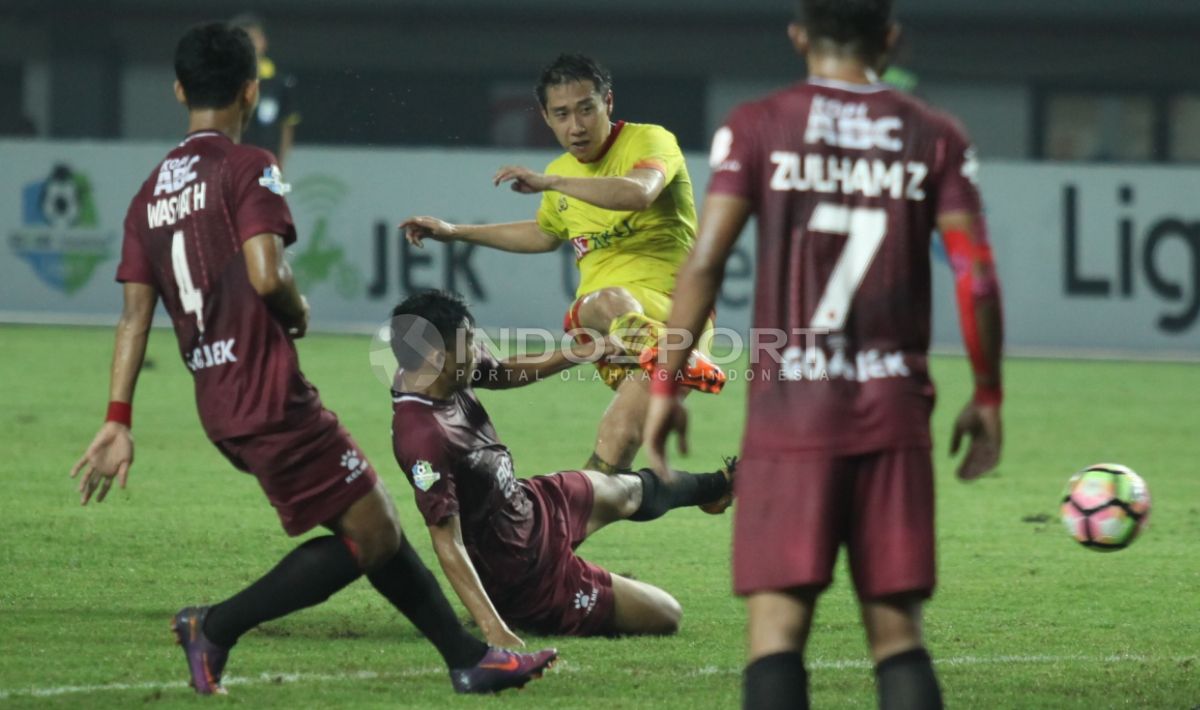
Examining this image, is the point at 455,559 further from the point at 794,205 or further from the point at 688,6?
the point at 688,6

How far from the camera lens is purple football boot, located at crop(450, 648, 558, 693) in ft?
16.1

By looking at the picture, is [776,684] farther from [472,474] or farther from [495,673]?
[472,474]

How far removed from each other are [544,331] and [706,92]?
8.08 meters

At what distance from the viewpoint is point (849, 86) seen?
3.63 metres

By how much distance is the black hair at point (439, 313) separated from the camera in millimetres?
5602

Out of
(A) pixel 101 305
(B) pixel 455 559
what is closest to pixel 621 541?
(B) pixel 455 559

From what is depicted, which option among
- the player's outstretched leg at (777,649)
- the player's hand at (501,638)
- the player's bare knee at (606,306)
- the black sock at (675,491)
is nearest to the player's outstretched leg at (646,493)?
the black sock at (675,491)

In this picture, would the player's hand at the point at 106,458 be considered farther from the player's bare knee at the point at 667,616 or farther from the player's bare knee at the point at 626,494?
the player's bare knee at the point at 626,494

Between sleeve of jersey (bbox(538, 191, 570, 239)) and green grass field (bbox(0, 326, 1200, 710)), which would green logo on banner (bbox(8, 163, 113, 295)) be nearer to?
green grass field (bbox(0, 326, 1200, 710))

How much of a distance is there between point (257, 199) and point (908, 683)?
6.69ft

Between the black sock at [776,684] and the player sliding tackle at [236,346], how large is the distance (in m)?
1.50

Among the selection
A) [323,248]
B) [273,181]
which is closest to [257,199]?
[273,181]

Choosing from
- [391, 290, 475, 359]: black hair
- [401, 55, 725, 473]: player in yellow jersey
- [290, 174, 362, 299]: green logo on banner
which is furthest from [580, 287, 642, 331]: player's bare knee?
[290, 174, 362, 299]: green logo on banner

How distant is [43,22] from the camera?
23078 mm
